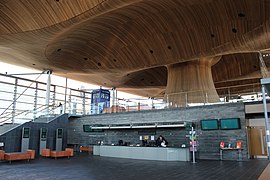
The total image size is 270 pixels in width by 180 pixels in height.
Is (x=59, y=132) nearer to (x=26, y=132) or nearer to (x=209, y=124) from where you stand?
(x=26, y=132)

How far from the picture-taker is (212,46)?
18.7 m

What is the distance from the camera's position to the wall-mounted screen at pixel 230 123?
50.4 ft

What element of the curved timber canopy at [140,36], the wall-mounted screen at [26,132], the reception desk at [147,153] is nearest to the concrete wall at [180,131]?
the curved timber canopy at [140,36]

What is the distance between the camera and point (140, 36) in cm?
1953

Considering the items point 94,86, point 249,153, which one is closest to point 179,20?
point 249,153

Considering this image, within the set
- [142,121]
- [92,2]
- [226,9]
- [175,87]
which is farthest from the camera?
[175,87]

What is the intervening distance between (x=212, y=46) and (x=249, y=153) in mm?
7985

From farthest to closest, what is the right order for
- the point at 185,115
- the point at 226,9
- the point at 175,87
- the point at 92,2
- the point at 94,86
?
the point at 94,86, the point at 175,87, the point at 185,115, the point at 226,9, the point at 92,2

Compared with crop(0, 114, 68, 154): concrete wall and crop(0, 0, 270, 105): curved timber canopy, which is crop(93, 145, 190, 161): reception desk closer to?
crop(0, 0, 270, 105): curved timber canopy

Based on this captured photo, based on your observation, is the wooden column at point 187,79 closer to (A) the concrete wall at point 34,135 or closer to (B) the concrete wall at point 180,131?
(B) the concrete wall at point 180,131

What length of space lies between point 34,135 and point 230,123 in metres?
15.3

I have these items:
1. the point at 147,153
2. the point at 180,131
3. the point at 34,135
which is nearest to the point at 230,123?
the point at 180,131

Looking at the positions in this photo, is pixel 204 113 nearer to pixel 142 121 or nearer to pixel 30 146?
pixel 142 121

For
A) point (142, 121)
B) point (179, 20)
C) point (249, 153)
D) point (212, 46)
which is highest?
point (179, 20)
